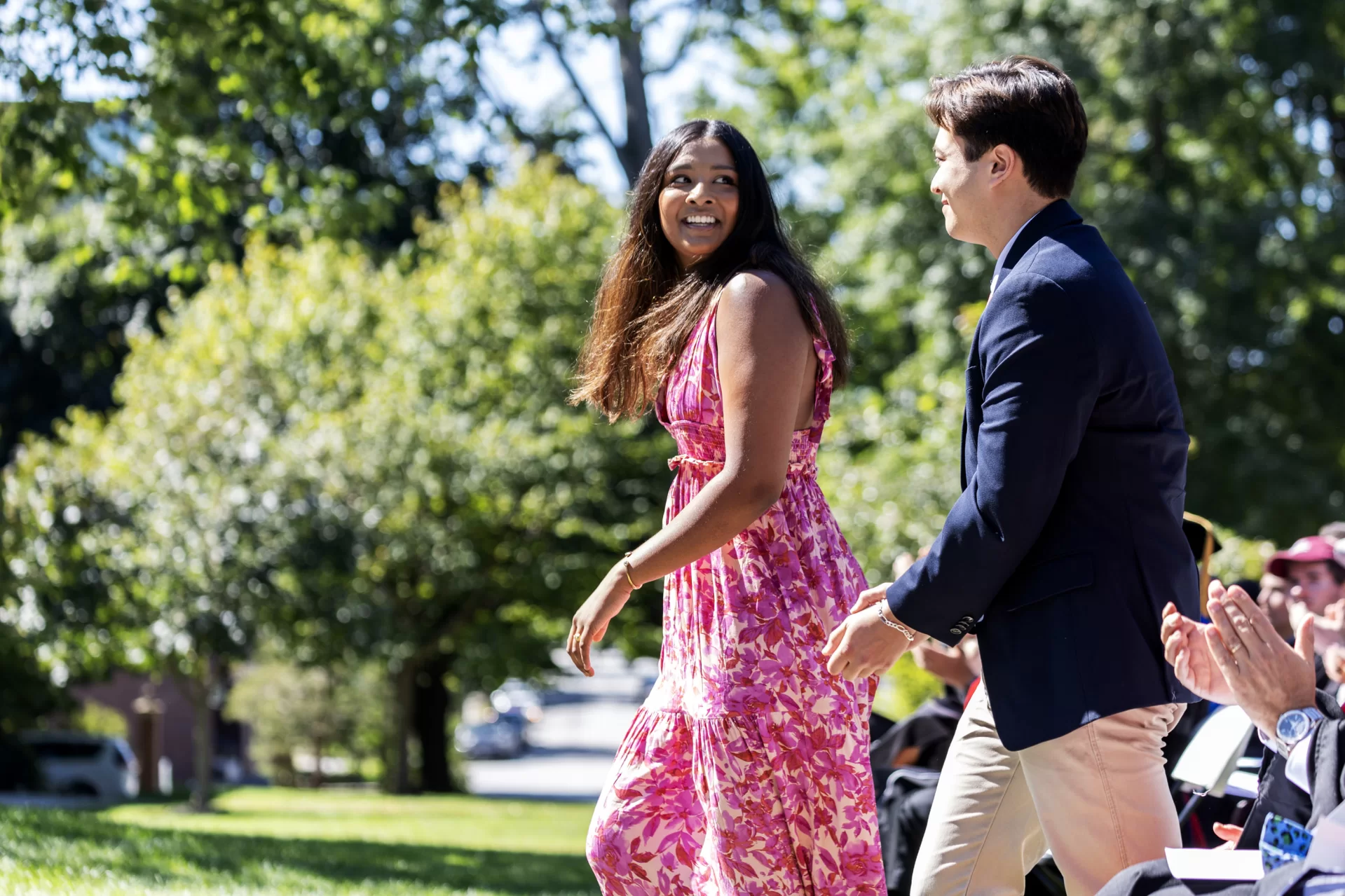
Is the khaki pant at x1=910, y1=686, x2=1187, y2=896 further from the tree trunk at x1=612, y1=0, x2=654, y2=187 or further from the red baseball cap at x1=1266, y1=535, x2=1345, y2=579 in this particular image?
the tree trunk at x1=612, y1=0, x2=654, y2=187

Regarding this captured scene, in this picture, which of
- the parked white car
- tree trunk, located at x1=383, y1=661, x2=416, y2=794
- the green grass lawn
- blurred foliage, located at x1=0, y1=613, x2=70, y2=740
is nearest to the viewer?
the green grass lawn

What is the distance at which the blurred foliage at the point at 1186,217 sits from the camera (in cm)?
1548

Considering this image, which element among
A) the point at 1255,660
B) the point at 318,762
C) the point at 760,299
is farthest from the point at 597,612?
the point at 318,762

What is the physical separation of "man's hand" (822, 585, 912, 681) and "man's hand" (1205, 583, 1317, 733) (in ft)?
1.80

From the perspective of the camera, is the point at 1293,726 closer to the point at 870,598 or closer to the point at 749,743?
the point at 870,598

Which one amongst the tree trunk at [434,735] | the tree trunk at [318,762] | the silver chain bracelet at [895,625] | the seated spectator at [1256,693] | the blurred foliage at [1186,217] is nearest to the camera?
the seated spectator at [1256,693]

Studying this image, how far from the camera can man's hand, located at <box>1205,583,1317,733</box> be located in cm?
237

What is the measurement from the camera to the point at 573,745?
55.9 m

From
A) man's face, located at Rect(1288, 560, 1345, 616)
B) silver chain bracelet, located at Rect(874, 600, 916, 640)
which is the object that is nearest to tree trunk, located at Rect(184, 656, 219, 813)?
man's face, located at Rect(1288, 560, 1345, 616)

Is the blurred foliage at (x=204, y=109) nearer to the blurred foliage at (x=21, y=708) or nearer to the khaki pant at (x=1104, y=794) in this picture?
Result: the khaki pant at (x=1104, y=794)

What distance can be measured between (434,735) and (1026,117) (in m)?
27.6

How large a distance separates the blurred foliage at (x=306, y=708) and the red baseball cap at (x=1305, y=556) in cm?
2588

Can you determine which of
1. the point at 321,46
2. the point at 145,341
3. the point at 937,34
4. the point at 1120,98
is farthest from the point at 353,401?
the point at 321,46

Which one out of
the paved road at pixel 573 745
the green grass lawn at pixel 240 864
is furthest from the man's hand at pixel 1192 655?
the paved road at pixel 573 745
